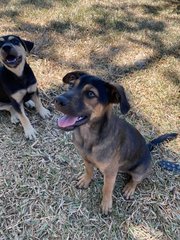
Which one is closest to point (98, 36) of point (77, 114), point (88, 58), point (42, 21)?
point (88, 58)

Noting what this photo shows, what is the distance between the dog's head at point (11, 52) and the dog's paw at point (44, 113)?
3.35 ft

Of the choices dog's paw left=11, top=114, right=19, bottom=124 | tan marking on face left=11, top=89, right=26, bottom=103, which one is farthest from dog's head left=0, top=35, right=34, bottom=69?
dog's paw left=11, top=114, right=19, bottom=124

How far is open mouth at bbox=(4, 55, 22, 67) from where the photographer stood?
4.78m

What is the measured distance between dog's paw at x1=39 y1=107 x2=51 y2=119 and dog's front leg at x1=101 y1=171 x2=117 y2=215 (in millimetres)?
1934

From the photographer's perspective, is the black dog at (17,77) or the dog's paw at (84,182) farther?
the black dog at (17,77)

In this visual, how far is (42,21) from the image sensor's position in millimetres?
7930

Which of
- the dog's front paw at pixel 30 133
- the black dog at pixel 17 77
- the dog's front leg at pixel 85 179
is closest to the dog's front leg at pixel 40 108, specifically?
the black dog at pixel 17 77

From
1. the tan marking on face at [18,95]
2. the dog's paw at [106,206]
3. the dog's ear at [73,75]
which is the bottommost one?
the dog's paw at [106,206]

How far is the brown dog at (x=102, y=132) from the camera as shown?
3416mm

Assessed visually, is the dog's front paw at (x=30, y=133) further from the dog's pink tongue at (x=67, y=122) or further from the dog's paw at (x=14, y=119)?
the dog's pink tongue at (x=67, y=122)

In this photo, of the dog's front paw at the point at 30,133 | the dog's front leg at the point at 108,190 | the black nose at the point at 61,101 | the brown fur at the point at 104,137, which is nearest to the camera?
the black nose at the point at 61,101

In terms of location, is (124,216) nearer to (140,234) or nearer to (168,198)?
(140,234)

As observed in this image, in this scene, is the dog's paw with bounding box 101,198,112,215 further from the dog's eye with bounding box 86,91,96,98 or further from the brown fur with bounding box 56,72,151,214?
the dog's eye with bounding box 86,91,96,98

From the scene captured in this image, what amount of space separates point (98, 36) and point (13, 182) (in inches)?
160
